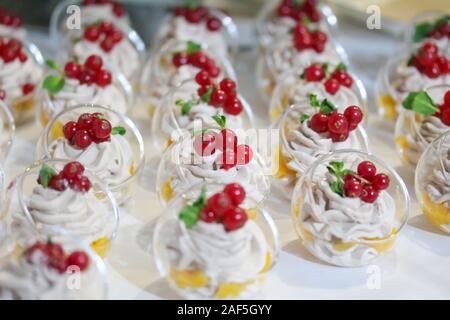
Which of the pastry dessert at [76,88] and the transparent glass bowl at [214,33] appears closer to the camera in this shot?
the pastry dessert at [76,88]

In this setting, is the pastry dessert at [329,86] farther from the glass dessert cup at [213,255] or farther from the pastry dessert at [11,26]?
the pastry dessert at [11,26]

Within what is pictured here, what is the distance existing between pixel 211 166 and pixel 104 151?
36cm

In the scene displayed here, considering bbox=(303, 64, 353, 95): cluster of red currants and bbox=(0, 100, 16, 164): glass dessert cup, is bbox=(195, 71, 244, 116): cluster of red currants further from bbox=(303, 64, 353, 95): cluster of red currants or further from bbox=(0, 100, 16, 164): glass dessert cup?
bbox=(0, 100, 16, 164): glass dessert cup

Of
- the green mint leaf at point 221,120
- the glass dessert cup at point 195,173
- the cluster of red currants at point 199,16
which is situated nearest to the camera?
the glass dessert cup at point 195,173

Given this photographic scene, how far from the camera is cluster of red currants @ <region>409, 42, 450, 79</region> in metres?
3.03

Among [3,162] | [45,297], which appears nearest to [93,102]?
[3,162]

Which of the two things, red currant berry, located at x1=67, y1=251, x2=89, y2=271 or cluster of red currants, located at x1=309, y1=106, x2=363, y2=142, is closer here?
red currant berry, located at x1=67, y1=251, x2=89, y2=271

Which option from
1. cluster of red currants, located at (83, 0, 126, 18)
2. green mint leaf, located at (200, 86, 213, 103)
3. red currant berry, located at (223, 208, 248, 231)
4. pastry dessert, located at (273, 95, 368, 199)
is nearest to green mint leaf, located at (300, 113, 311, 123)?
pastry dessert, located at (273, 95, 368, 199)

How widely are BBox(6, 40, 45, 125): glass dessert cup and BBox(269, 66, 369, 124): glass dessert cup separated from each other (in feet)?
3.22

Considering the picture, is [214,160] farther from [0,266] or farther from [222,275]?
[0,266]

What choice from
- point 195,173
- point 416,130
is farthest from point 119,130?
point 416,130

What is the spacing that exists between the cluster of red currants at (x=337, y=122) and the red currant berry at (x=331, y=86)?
0.34 m

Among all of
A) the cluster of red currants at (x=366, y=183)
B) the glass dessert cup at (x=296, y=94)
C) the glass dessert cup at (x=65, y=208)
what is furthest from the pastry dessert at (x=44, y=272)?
the glass dessert cup at (x=296, y=94)

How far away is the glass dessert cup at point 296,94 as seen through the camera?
293cm
